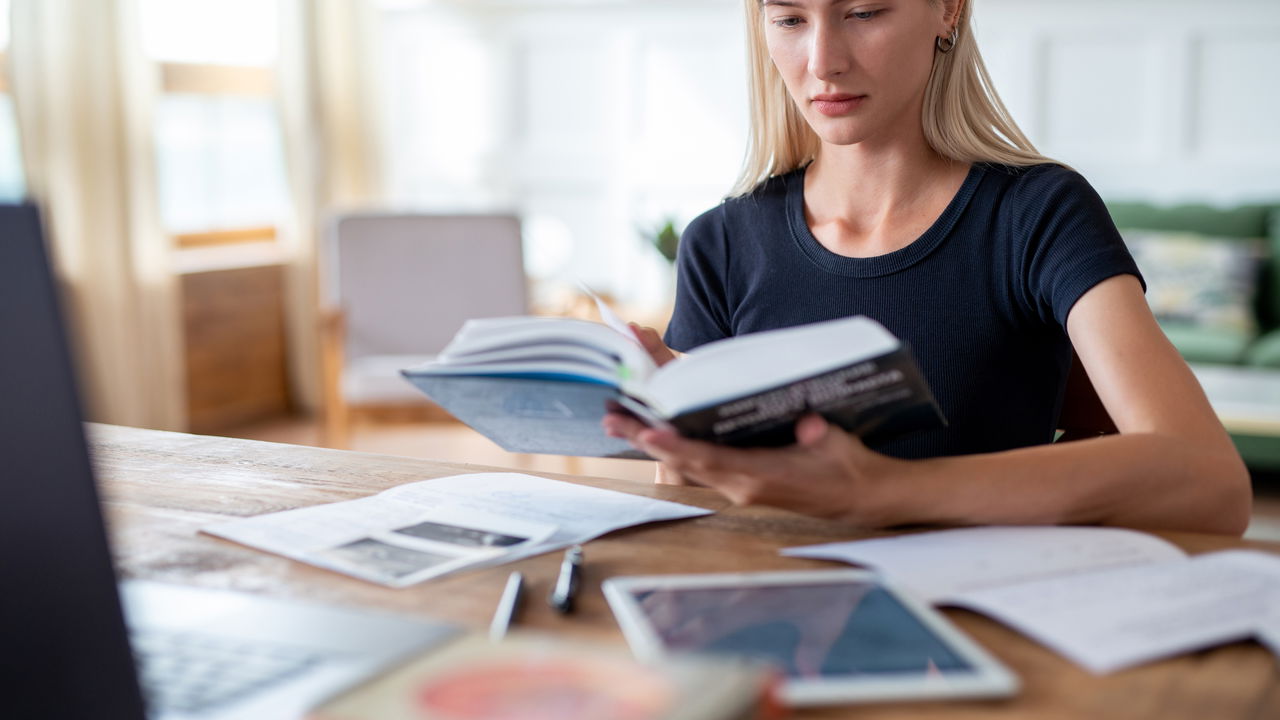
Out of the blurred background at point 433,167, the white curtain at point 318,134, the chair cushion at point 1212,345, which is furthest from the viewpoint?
the white curtain at point 318,134

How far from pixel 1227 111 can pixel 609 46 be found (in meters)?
2.38

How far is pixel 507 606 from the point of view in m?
0.79

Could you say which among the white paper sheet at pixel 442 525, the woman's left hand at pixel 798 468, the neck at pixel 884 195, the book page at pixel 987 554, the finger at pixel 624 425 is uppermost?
the neck at pixel 884 195

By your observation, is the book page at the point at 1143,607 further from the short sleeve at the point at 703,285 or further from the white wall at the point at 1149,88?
the white wall at the point at 1149,88

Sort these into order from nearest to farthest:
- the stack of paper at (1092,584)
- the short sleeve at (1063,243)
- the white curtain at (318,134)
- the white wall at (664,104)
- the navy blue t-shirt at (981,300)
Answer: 1. the stack of paper at (1092,584)
2. the short sleeve at (1063,243)
3. the navy blue t-shirt at (981,300)
4. the white wall at (664,104)
5. the white curtain at (318,134)

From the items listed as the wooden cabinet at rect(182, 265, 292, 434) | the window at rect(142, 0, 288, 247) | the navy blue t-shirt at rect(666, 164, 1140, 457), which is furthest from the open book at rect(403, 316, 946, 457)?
the wooden cabinet at rect(182, 265, 292, 434)

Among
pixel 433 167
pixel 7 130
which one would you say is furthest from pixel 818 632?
pixel 433 167

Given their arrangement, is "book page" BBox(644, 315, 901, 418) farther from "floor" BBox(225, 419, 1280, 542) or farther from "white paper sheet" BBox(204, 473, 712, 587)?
"floor" BBox(225, 419, 1280, 542)

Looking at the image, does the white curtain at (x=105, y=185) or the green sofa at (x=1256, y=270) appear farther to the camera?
the green sofa at (x=1256, y=270)

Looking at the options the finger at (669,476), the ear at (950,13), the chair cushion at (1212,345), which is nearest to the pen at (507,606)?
the finger at (669,476)

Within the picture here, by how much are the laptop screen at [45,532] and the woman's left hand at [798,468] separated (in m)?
0.42

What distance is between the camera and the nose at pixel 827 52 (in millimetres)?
1282

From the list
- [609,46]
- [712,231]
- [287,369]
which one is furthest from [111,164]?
[712,231]

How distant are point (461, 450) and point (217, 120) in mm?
1552
